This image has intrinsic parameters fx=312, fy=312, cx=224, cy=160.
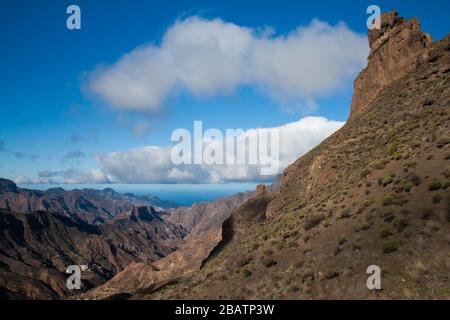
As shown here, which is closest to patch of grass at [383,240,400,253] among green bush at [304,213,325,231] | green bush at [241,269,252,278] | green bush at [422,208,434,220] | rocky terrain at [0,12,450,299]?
rocky terrain at [0,12,450,299]

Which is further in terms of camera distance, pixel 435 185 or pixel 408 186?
pixel 408 186

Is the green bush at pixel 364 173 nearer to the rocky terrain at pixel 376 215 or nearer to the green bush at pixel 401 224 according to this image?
the rocky terrain at pixel 376 215

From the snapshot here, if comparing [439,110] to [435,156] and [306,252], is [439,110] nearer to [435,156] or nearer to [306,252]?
[435,156]

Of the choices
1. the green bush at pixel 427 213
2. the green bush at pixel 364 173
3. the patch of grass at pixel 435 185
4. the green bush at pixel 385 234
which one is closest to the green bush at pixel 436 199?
the green bush at pixel 427 213

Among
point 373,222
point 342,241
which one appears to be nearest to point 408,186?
point 373,222

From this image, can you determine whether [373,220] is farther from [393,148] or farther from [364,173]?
[393,148]

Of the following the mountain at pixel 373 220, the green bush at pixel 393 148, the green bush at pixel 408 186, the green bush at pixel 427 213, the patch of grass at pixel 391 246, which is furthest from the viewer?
the green bush at pixel 393 148

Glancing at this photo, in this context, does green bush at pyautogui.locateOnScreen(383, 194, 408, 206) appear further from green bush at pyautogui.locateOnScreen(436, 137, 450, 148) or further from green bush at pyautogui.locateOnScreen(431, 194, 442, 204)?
green bush at pyautogui.locateOnScreen(436, 137, 450, 148)
